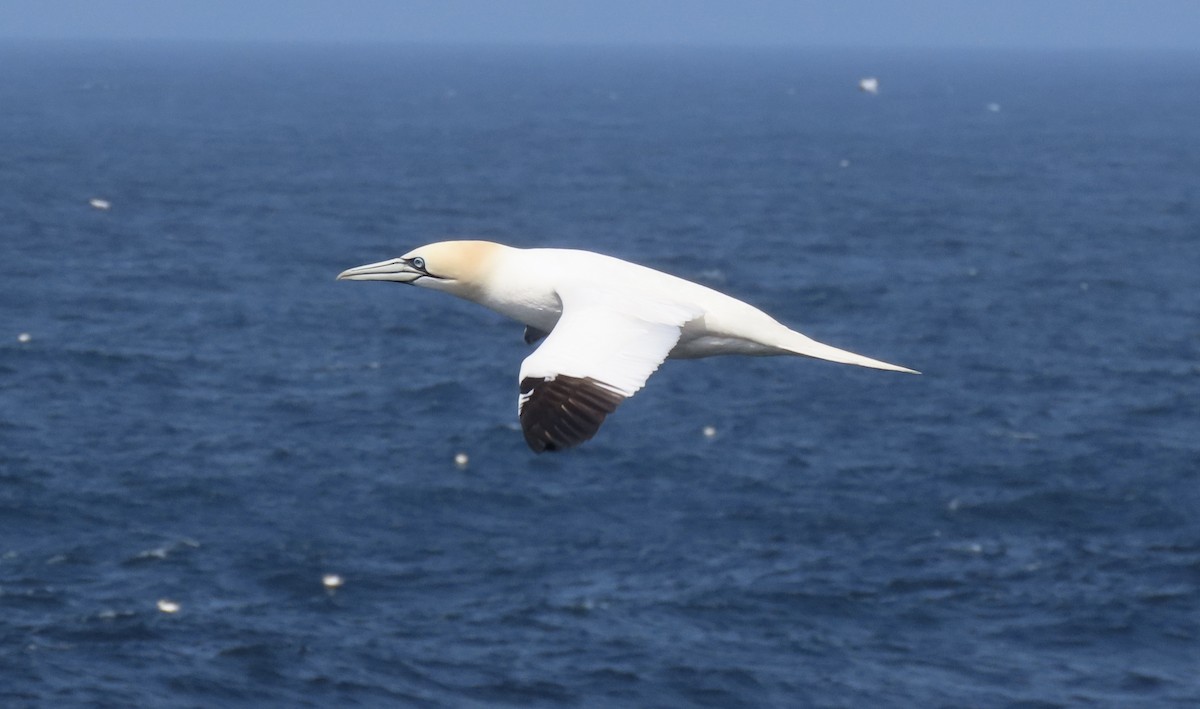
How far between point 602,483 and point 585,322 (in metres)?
31.3

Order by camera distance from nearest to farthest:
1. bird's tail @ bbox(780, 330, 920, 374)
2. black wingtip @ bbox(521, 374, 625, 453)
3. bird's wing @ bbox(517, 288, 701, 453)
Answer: black wingtip @ bbox(521, 374, 625, 453) < bird's wing @ bbox(517, 288, 701, 453) < bird's tail @ bbox(780, 330, 920, 374)

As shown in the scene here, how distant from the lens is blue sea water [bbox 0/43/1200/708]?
33312 mm

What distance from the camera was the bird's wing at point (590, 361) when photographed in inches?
407

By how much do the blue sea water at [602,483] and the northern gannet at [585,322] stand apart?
1944 centimetres

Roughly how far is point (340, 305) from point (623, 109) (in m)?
122

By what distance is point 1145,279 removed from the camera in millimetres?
69875

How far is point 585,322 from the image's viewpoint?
11.7m

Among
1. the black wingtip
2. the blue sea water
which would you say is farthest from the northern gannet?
the blue sea water

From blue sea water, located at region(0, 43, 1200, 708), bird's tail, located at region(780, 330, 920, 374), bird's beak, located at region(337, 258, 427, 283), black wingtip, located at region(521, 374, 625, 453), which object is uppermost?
bird's beak, located at region(337, 258, 427, 283)

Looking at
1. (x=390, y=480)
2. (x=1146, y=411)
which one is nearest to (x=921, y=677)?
(x=390, y=480)

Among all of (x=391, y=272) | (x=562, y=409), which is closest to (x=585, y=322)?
(x=562, y=409)

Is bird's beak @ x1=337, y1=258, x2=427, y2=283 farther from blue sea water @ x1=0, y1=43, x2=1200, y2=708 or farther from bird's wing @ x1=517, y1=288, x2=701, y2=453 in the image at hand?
blue sea water @ x1=0, y1=43, x2=1200, y2=708

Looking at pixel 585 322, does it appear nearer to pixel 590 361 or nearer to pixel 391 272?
pixel 590 361

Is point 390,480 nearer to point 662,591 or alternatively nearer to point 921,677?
point 662,591
